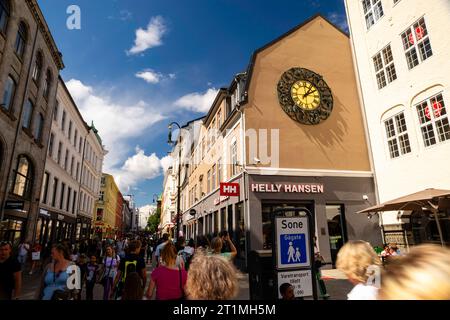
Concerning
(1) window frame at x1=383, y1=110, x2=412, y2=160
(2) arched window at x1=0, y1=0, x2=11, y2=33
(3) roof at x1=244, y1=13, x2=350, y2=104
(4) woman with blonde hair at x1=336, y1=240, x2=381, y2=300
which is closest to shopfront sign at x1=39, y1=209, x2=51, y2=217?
(2) arched window at x1=0, y1=0, x2=11, y2=33

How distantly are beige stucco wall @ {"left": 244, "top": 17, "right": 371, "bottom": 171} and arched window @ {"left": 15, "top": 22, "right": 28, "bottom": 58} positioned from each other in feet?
50.9

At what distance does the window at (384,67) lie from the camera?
54.7ft

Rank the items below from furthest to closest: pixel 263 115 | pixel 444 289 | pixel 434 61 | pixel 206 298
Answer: pixel 263 115 < pixel 434 61 < pixel 206 298 < pixel 444 289

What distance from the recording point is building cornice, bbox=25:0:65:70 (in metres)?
19.4

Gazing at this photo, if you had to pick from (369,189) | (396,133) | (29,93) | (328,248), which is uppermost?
(29,93)

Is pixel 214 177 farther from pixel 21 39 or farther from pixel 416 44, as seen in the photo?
pixel 21 39

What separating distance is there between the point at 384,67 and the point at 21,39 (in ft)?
77.7

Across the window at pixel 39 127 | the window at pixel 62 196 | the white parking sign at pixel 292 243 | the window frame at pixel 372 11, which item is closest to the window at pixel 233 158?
the window frame at pixel 372 11

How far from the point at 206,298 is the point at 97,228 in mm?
57224

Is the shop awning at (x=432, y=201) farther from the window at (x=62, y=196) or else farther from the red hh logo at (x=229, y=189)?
the window at (x=62, y=196)

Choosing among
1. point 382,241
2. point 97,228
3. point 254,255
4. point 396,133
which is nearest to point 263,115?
point 396,133

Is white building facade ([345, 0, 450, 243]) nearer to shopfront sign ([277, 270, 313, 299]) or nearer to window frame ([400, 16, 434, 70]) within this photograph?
window frame ([400, 16, 434, 70])

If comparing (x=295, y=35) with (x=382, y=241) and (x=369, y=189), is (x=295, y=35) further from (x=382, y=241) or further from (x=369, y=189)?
(x=382, y=241)

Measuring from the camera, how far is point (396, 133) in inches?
637
